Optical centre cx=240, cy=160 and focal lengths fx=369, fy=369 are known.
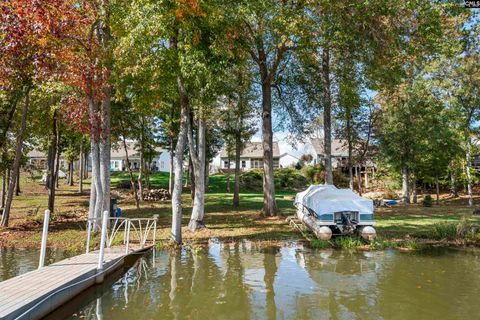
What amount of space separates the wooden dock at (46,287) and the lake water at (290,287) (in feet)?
1.15

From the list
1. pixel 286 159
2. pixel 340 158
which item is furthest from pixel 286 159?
pixel 340 158

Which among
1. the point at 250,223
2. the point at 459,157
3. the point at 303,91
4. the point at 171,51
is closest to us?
the point at 171,51

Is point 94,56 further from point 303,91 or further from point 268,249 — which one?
point 303,91

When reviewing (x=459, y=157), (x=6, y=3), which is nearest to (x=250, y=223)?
(x=6, y=3)

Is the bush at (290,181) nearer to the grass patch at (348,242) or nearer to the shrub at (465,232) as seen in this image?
the shrub at (465,232)

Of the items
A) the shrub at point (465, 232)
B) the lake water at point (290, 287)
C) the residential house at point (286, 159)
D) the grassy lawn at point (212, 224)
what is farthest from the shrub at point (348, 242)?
the residential house at point (286, 159)

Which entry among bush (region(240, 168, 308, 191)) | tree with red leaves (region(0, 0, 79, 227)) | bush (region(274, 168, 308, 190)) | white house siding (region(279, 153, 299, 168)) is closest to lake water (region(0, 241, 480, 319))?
tree with red leaves (region(0, 0, 79, 227))

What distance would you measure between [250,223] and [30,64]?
515 inches

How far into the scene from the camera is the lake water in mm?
7477

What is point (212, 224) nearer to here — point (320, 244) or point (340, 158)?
point (320, 244)

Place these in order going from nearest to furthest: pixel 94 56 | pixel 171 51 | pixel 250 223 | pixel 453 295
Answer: pixel 453 295 < pixel 171 51 < pixel 94 56 < pixel 250 223

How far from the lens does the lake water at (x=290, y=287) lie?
7.48 m

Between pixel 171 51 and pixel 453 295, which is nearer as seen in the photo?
pixel 453 295

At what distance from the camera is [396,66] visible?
1759cm
